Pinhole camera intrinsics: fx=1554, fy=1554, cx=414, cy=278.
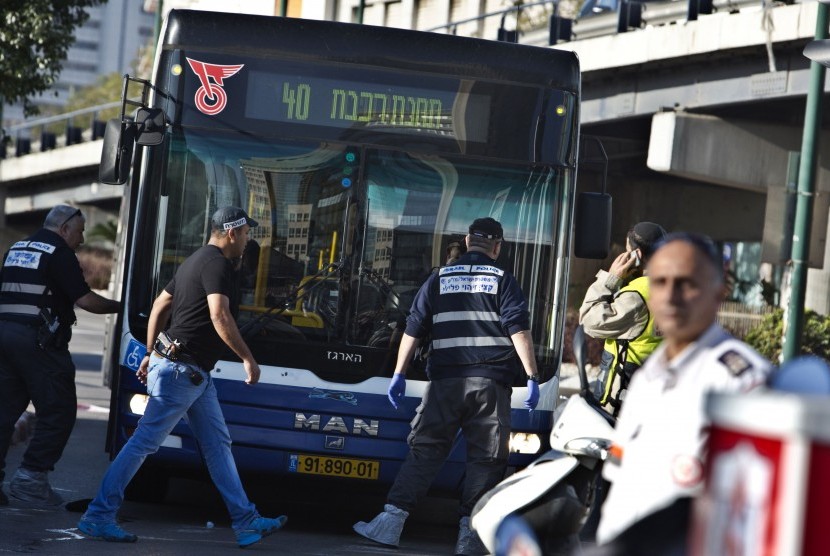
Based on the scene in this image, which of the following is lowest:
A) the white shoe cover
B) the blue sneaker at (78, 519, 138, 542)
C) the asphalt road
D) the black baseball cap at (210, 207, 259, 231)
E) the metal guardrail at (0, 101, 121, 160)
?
the asphalt road

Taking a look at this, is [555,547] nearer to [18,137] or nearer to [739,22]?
[739,22]

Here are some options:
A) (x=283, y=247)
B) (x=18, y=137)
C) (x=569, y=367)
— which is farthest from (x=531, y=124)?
(x=18, y=137)

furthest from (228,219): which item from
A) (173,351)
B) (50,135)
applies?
(50,135)

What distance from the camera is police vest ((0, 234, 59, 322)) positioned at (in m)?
9.12

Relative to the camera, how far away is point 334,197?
353 inches

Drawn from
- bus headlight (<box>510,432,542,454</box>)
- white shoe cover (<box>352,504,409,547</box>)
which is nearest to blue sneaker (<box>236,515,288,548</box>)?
white shoe cover (<box>352,504,409,547</box>)

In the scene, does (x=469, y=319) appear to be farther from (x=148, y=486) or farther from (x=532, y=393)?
(x=148, y=486)

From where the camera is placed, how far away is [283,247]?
8859mm

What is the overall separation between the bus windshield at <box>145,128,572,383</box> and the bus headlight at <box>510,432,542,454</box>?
0.45 m

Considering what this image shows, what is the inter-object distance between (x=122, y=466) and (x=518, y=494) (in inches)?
130

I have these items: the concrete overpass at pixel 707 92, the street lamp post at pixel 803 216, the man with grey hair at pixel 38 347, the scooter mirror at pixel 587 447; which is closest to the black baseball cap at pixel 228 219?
the man with grey hair at pixel 38 347

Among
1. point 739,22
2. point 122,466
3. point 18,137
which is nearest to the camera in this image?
point 122,466

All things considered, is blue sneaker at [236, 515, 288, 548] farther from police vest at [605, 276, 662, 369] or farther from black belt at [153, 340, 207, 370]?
police vest at [605, 276, 662, 369]

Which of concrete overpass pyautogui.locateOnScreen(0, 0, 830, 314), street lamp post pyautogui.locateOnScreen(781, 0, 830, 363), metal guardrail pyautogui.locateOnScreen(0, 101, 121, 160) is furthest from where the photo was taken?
metal guardrail pyautogui.locateOnScreen(0, 101, 121, 160)
